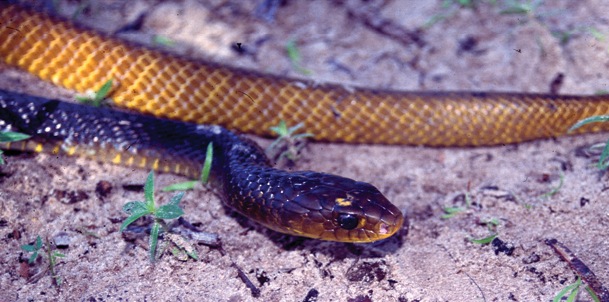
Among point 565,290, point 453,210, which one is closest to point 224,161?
point 453,210

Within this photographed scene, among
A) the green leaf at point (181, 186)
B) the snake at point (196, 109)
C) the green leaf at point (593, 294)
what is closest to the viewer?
the green leaf at point (593, 294)

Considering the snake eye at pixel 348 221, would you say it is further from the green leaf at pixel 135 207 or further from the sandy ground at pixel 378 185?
the green leaf at pixel 135 207

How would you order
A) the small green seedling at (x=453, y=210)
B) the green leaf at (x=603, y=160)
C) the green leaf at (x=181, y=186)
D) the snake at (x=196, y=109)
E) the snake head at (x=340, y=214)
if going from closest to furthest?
1. the snake head at (x=340, y=214)
2. the green leaf at (x=603, y=160)
3. the small green seedling at (x=453, y=210)
4. the green leaf at (x=181, y=186)
5. the snake at (x=196, y=109)

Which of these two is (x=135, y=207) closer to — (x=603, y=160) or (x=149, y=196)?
(x=149, y=196)

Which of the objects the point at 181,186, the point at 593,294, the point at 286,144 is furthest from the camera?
the point at 286,144

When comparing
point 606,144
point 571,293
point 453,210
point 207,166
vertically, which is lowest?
point 453,210

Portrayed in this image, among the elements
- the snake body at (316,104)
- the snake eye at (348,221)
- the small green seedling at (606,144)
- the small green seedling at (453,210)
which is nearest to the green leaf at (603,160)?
the small green seedling at (606,144)

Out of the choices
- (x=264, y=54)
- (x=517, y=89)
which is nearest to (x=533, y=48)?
(x=517, y=89)
